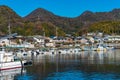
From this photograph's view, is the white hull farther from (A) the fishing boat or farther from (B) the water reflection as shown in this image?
(B) the water reflection

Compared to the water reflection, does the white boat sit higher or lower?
higher

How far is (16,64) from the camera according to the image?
59094 millimetres

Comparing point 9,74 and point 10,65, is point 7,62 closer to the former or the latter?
point 10,65

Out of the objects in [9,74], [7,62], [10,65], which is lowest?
[9,74]

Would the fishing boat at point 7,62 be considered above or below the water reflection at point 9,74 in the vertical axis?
above

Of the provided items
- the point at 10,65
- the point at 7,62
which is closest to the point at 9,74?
the point at 7,62

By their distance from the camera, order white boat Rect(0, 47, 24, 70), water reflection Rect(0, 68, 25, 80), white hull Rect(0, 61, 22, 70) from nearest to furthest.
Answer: water reflection Rect(0, 68, 25, 80) → white hull Rect(0, 61, 22, 70) → white boat Rect(0, 47, 24, 70)

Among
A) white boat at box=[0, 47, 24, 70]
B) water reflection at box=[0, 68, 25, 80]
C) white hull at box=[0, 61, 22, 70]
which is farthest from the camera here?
white boat at box=[0, 47, 24, 70]

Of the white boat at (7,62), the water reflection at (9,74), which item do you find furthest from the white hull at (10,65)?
the water reflection at (9,74)

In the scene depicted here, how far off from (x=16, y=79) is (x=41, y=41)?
12257 cm

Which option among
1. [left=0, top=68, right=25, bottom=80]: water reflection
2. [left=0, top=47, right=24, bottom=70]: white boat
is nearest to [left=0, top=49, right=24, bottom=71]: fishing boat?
[left=0, top=47, right=24, bottom=70]: white boat

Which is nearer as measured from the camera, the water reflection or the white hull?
the water reflection

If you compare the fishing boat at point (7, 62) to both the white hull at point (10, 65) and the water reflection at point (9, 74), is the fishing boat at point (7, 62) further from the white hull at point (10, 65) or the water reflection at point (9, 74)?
the water reflection at point (9, 74)

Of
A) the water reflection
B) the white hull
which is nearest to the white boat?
A: the white hull
